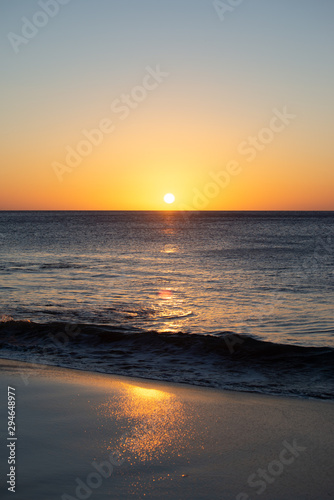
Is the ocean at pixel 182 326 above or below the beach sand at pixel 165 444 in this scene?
above

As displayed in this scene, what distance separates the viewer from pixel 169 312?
1612 centimetres

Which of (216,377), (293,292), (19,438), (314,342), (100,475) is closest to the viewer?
(100,475)

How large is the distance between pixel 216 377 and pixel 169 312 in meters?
6.95

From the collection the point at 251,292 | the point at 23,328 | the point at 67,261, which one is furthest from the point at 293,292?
the point at 67,261

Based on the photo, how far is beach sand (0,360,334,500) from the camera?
14.8ft

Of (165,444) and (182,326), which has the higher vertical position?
(182,326)

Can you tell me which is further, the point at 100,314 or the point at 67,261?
the point at 67,261

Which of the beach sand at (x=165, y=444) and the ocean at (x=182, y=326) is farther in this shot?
the ocean at (x=182, y=326)

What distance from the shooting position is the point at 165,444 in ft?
17.9

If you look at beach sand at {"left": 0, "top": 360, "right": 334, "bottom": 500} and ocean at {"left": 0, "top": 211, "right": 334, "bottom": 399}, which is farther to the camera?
ocean at {"left": 0, "top": 211, "right": 334, "bottom": 399}

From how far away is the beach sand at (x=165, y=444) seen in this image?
451cm

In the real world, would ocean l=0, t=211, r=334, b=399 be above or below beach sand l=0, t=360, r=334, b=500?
above

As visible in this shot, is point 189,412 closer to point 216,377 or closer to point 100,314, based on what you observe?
point 216,377

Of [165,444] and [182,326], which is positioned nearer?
[165,444]
